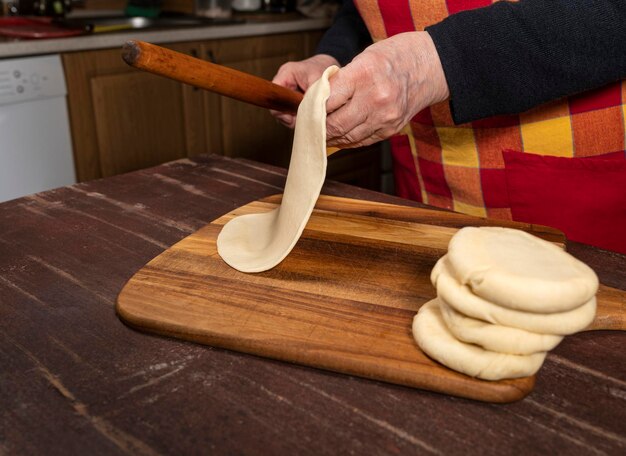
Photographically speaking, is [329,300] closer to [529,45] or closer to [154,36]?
[529,45]

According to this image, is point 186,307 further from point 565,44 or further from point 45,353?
point 565,44

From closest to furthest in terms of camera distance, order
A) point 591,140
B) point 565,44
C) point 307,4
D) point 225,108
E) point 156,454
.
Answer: point 156,454 → point 565,44 → point 591,140 → point 225,108 → point 307,4

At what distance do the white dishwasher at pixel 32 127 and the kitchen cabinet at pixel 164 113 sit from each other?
4 centimetres

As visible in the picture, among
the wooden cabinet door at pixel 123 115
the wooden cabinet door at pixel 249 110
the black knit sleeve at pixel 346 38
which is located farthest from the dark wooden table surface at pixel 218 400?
the wooden cabinet door at pixel 249 110

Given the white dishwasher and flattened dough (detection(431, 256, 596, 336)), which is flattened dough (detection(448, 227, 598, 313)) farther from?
the white dishwasher

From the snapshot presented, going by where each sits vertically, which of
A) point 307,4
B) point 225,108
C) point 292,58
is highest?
point 307,4

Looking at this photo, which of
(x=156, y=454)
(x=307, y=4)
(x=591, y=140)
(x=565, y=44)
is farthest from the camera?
(x=307, y=4)

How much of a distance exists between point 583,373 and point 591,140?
51 centimetres

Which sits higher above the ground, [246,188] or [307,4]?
[307,4]

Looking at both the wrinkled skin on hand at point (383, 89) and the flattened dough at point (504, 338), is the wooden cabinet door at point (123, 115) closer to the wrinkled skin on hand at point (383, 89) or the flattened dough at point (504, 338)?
the wrinkled skin on hand at point (383, 89)

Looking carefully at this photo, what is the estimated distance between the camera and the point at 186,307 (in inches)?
26.3

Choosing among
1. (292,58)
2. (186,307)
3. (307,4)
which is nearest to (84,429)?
(186,307)

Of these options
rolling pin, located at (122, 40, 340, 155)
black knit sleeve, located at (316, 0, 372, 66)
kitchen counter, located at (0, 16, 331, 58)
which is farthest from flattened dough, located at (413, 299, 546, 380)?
kitchen counter, located at (0, 16, 331, 58)

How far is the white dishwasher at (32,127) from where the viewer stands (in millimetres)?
1812
